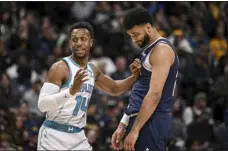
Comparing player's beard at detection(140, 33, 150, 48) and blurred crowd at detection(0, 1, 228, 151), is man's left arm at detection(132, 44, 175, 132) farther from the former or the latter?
blurred crowd at detection(0, 1, 228, 151)

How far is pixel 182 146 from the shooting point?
10133 mm

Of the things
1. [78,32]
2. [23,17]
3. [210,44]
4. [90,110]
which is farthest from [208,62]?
[78,32]

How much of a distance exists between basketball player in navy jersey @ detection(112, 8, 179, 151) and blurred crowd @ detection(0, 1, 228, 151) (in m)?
3.88

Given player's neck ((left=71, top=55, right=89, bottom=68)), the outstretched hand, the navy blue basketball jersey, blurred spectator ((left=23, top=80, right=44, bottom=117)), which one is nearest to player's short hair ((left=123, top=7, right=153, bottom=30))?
the navy blue basketball jersey

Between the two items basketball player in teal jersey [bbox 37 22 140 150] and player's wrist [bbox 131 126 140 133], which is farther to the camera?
basketball player in teal jersey [bbox 37 22 140 150]

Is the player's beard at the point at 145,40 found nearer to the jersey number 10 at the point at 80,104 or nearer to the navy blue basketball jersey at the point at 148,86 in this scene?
the navy blue basketball jersey at the point at 148,86

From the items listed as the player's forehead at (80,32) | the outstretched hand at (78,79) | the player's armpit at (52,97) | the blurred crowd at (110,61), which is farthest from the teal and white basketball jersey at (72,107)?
the blurred crowd at (110,61)

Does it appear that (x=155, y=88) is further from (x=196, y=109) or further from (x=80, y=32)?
(x=196, y=109)

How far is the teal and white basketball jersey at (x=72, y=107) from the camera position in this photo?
19.8ft

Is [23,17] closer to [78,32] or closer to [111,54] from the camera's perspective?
[111,54]

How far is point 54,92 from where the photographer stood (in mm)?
5828

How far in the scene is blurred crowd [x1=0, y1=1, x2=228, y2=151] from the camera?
32.6 feet

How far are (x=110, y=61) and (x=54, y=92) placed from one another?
6639mm

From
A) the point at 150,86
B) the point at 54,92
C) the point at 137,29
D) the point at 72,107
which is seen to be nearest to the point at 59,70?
the point at 54,92
